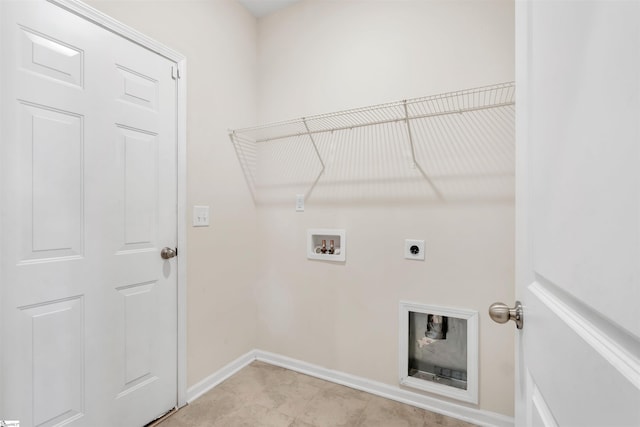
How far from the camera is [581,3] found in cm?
38

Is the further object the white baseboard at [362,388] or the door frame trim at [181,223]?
the door frame trim at [181,223]

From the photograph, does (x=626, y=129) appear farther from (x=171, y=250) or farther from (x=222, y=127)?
(x=222, y=127)

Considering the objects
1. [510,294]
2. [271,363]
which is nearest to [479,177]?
[510,294]

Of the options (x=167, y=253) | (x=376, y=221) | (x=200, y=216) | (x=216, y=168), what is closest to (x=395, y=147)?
(x=376, y=221)

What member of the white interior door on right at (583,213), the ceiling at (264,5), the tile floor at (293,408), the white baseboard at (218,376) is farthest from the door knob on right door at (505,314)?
the ceiling at (264,5)

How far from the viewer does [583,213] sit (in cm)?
38

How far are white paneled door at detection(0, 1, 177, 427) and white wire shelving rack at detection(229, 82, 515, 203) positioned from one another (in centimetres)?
75

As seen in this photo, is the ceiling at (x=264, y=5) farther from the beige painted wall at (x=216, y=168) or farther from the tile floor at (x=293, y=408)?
the tile floor at (x=293, y=408)

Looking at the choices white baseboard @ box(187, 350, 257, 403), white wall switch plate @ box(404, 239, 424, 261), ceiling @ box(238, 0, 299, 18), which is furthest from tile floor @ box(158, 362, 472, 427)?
ceiling @ box(238, 0, 299, 18)

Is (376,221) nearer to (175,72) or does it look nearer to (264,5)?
(175,72)

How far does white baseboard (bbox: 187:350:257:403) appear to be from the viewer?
6.17ft

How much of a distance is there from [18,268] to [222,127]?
134 cm

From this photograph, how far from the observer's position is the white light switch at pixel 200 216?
191 centimetres

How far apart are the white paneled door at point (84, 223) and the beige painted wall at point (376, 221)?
2.70 ft
